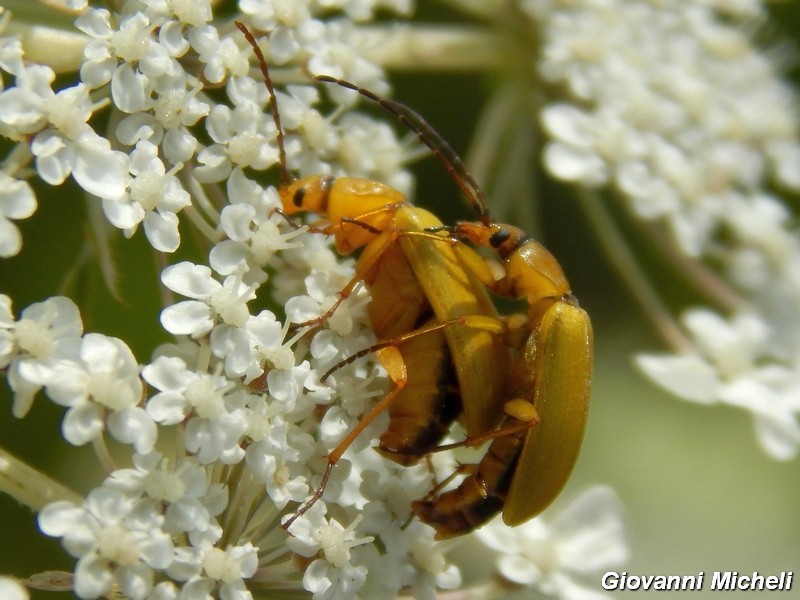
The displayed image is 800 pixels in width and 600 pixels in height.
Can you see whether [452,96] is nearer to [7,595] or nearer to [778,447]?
[778,447]

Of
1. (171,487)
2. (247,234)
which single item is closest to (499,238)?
(247,234)

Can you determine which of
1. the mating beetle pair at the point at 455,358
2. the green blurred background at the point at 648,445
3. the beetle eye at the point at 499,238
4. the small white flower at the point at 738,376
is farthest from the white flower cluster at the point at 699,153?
the mating beetle pair at the point at 455,358

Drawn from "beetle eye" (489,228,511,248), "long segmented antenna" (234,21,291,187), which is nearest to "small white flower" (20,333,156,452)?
"long segmented antenna" (234,21,291,187)

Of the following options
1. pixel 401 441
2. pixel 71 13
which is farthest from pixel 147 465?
pixel 71 13

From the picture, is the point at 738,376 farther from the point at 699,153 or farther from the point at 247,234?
the point at 247,234

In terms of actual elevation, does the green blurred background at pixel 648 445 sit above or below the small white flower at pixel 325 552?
below

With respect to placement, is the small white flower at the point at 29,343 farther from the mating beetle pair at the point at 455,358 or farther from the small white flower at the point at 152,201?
the mating beetle pair at the point at 455,358
